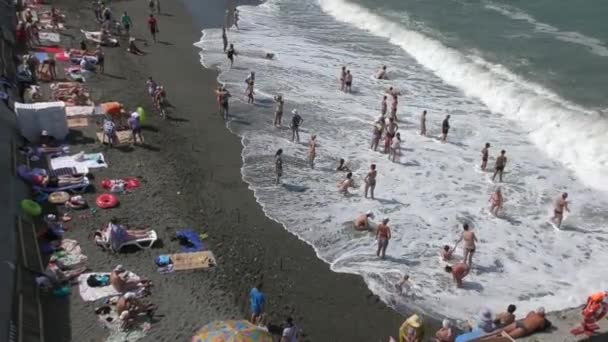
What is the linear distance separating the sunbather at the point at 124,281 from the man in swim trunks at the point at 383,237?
613 cm

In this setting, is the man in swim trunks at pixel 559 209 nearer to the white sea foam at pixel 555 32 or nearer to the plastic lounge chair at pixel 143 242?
the plastic lounge chair at pixel 143 242

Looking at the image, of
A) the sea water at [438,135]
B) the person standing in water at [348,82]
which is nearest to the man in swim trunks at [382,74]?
the sea water at [438,135]

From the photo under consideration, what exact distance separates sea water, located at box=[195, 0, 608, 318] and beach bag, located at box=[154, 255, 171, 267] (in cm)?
376

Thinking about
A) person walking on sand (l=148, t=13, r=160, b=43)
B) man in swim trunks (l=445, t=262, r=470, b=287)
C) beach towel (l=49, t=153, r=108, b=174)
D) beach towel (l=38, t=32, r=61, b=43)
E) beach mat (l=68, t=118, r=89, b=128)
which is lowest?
man in swim trunks (l=445, t=262, r=470, b=287)

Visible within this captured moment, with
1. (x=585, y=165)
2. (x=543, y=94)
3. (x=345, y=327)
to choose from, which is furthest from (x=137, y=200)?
(x=543, y=94)

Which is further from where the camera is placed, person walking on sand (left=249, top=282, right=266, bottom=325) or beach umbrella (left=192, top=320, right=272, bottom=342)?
person walking on sand (left=249, top=282, right=266, bottom=325)

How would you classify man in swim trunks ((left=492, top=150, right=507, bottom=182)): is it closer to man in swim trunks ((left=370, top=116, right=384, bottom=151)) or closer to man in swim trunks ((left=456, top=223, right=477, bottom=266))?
man in swim trunks ((left=370, top=116, right=384, bottom=151))

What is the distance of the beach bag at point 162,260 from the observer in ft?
50.2

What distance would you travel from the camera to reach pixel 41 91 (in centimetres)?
2427

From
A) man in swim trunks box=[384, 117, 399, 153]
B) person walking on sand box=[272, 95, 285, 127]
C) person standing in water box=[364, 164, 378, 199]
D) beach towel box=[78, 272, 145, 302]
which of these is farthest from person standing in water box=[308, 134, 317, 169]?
beach towel box=[78, 272, 145, 302]

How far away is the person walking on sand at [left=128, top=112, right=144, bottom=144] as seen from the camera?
21.1m

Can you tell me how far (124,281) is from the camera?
47.0 ft

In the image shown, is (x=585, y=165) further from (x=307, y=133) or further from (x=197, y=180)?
(x=197, y=180)

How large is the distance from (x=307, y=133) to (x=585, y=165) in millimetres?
10524
